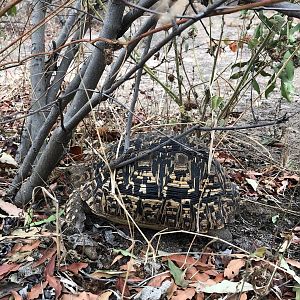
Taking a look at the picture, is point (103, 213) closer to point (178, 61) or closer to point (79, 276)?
point (79, 276)

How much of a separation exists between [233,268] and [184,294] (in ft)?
0.80

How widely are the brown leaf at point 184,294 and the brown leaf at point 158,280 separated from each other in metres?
0.08

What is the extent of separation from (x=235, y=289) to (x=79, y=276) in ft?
1.87

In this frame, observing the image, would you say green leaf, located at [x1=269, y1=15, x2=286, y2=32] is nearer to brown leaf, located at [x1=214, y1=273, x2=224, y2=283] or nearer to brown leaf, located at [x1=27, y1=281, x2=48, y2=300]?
brown leaf, located at [x1=214, y1=273, x2=224, y2=283]

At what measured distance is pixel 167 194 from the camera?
2.09 meters

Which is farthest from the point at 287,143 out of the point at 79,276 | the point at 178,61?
the point at 79,276

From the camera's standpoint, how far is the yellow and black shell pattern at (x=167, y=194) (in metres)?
2.09

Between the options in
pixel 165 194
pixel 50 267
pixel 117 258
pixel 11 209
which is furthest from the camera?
pixel 11 209

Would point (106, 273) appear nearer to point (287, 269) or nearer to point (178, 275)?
point (178, 275)

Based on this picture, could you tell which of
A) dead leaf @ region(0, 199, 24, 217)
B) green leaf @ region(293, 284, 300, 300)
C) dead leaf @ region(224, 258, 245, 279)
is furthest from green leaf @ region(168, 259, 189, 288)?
dead leaf @ region(0, 199, 24, 217)

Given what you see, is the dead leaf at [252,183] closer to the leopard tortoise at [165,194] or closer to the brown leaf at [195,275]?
the leopard tortoise at [165,194]

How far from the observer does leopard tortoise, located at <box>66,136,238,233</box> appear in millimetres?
2094

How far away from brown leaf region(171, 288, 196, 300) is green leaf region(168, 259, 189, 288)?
0.11ft

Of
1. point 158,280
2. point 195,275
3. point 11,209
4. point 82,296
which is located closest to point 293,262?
point 195,275
